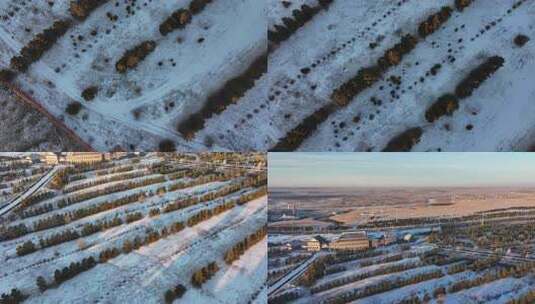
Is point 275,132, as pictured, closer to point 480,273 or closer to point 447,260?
point 447,260

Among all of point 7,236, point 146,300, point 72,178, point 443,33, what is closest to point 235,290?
point 146,300

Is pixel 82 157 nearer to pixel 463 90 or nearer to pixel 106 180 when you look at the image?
pixel 106 180

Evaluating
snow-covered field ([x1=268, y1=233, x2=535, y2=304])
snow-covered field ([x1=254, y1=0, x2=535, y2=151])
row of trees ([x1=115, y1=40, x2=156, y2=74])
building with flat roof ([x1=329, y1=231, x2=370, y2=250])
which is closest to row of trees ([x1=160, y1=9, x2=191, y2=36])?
row of trees ([x1=115, y1=40, x2=156, y2=74])

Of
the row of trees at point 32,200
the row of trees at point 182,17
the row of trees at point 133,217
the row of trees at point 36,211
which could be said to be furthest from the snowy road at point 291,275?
the row of trees at point 182,17

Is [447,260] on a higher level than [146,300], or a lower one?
higher

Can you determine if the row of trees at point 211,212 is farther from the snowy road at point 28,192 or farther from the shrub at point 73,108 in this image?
the shrub at point 73,108

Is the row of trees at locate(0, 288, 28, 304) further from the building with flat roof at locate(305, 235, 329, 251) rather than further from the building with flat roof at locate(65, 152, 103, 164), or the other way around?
the building with flat roof at locate(305, 235, 329, 251)

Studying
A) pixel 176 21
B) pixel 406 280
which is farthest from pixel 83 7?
pixel 406 280
